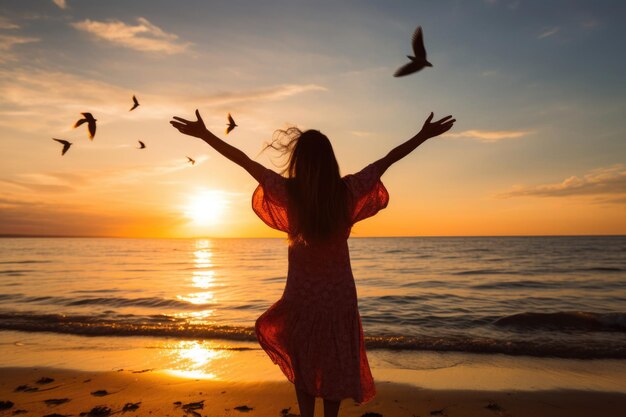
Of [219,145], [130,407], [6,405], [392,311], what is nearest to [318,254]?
[219,145]

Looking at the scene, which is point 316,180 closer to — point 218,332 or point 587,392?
point 587,392

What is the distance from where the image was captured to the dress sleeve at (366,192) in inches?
111

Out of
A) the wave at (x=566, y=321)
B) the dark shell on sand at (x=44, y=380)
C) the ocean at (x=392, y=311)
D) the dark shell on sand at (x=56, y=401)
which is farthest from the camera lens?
the wave at (x=566, y=321)

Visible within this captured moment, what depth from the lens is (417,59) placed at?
3.26 metres

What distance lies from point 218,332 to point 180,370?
9.94ft

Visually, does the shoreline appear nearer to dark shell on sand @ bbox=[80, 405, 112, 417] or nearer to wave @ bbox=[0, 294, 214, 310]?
dark shell on sand @ bbox=[80, 405, 112, 417]

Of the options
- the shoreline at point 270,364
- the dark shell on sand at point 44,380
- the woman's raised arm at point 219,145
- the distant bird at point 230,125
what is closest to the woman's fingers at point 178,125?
the woman's raised arm at point 219,145

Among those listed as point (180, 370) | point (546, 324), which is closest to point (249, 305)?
point (180, 370)

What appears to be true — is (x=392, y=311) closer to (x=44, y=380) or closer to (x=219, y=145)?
(x=44, y=380)

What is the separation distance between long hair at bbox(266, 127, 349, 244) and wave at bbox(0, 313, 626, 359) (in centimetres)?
676

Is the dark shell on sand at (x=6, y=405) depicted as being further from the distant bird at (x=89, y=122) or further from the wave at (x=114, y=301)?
the wave at (x=114, y=301)

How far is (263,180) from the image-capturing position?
285cm

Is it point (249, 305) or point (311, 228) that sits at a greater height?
point (311, 228)

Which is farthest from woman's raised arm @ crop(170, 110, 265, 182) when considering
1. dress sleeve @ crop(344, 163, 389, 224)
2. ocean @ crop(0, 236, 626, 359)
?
ocean @ crop(0, 236, 626, 359)
